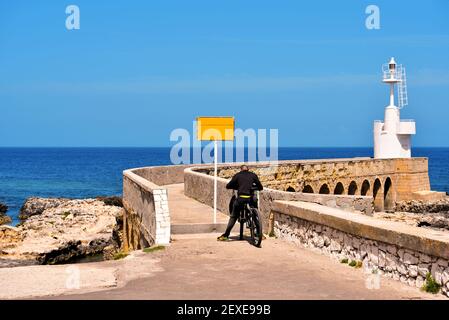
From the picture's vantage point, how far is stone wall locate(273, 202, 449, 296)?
323 inches

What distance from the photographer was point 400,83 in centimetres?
4688

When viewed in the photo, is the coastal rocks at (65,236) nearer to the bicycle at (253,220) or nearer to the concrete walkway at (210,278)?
the bicycle at (253,220)

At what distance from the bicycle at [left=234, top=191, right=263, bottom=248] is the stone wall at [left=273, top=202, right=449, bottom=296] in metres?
0.72

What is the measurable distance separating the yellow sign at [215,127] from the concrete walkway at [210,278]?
2823 millimetres

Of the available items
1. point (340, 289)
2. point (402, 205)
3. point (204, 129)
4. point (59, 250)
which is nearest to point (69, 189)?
point (402, 205)

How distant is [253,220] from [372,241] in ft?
10.3

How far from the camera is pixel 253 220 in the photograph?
1241cm

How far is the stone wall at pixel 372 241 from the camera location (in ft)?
26.9

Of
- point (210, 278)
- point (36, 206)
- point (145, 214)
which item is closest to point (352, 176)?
point (36, 206)

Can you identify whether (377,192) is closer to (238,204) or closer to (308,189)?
(308,189)

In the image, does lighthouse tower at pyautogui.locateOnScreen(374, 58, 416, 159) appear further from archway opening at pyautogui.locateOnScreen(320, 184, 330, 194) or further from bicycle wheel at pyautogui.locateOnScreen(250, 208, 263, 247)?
bicycle wheel at pyautogui.locateOnScreen(250, 208, 263, 247)

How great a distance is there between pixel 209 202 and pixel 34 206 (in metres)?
31.2

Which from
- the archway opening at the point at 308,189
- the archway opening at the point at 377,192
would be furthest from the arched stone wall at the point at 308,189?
the archway opening at the point at 377,192

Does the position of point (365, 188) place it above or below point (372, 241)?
below
